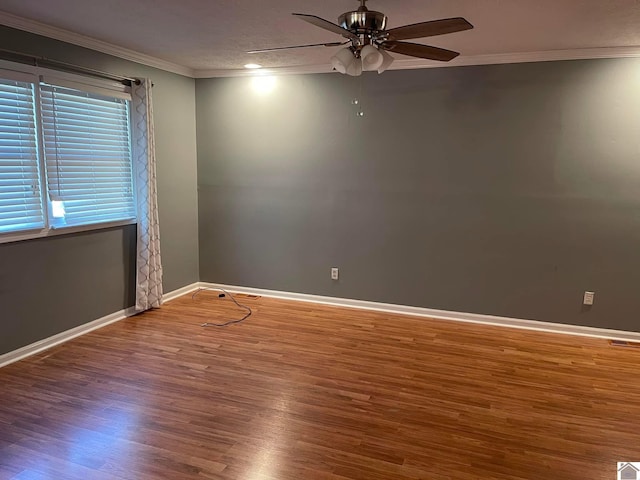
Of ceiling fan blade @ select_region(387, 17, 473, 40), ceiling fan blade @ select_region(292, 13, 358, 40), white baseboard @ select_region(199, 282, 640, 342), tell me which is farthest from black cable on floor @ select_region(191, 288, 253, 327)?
ceiling fan blade @ select_region(387, 17, 473, 40)

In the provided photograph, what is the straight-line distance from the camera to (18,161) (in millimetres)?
3166

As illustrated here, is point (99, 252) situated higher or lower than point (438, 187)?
lower

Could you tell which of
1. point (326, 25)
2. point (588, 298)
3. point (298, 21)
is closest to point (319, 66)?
point (298, 21)

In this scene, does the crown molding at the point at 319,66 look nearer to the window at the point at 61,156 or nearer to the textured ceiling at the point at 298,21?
the textured ceiling at the point at 298,21

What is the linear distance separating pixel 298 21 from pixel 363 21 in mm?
795

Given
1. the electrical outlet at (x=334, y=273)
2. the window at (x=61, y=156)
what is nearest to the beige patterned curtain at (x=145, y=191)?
the window at (x=61, y=156)

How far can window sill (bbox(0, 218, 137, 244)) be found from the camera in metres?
3.11

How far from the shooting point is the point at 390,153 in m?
4.27

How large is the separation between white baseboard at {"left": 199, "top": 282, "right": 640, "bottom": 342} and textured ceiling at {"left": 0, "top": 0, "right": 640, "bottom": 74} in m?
2.39

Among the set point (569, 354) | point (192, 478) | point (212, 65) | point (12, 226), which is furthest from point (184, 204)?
point (569, 354)

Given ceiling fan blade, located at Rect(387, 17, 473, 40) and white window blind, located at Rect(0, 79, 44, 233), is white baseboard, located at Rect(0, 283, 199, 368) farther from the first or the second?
ceiling fan blade, located at Rect(387, 17, 473, 40)

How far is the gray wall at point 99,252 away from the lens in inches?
126

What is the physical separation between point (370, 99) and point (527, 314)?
254cm

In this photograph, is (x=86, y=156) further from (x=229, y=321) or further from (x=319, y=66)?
(x=319, y=66)
